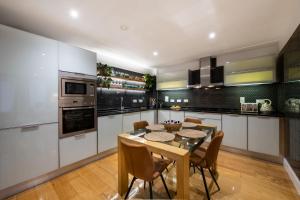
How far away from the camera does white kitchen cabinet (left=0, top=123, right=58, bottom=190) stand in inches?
62.3

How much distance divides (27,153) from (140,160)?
161 centimetres

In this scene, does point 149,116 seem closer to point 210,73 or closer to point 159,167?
point 210,73

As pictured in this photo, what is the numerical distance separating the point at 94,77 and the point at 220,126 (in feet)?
9.28

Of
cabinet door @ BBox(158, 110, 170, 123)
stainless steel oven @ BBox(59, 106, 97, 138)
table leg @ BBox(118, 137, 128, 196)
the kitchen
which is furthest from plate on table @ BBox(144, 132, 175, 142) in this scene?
cabinet door @ BBox(158, 110, 170, 123)

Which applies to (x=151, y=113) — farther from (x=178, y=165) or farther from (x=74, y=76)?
(x=178, y=165)

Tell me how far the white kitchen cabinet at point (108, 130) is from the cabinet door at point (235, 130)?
231 cm

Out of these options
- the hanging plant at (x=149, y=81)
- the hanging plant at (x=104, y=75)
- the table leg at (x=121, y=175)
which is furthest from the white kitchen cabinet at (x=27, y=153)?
the hanging plant at (x=149, y=81)

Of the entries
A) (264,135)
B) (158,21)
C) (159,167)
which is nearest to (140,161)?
(159,167)

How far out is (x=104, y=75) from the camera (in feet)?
9.96

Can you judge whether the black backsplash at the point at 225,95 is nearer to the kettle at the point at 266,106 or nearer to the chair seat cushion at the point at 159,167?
the kettle at the point at 266,106

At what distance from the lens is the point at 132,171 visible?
1.35m

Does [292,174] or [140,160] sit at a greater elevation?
[140,160]

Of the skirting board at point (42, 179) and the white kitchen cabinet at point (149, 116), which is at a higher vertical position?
the white kitchen cabinet at point (149, 116)

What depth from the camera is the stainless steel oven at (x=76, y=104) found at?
2.06 m
